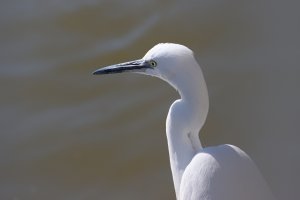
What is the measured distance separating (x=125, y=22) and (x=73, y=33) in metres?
0.35

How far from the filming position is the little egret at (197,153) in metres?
2.95

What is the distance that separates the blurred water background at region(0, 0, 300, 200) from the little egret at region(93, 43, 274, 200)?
0.77m

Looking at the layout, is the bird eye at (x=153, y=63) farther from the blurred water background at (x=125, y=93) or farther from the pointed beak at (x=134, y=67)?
the blurred water background at (x=125, y=93)

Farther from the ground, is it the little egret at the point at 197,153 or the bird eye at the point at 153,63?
the bird eye at the point at 153,63

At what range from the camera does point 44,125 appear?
13.9 ft

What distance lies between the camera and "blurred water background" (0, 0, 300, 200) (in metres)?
3.92

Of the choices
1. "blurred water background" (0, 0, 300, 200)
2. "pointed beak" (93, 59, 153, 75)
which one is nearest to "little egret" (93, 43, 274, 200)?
"pointed beak" (93, 59, 153, 75)

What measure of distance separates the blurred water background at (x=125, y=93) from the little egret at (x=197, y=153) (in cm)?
77

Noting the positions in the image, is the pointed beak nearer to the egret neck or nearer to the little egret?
the little egret

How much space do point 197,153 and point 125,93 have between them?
1.27 metres

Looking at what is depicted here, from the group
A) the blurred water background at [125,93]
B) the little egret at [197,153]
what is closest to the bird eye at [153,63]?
the little egret at [197,153]

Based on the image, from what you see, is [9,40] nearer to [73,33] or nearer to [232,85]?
[73,33]

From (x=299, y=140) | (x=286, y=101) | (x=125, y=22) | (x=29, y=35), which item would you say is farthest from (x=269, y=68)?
(x=29, y=35)

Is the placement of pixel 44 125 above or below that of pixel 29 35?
below
